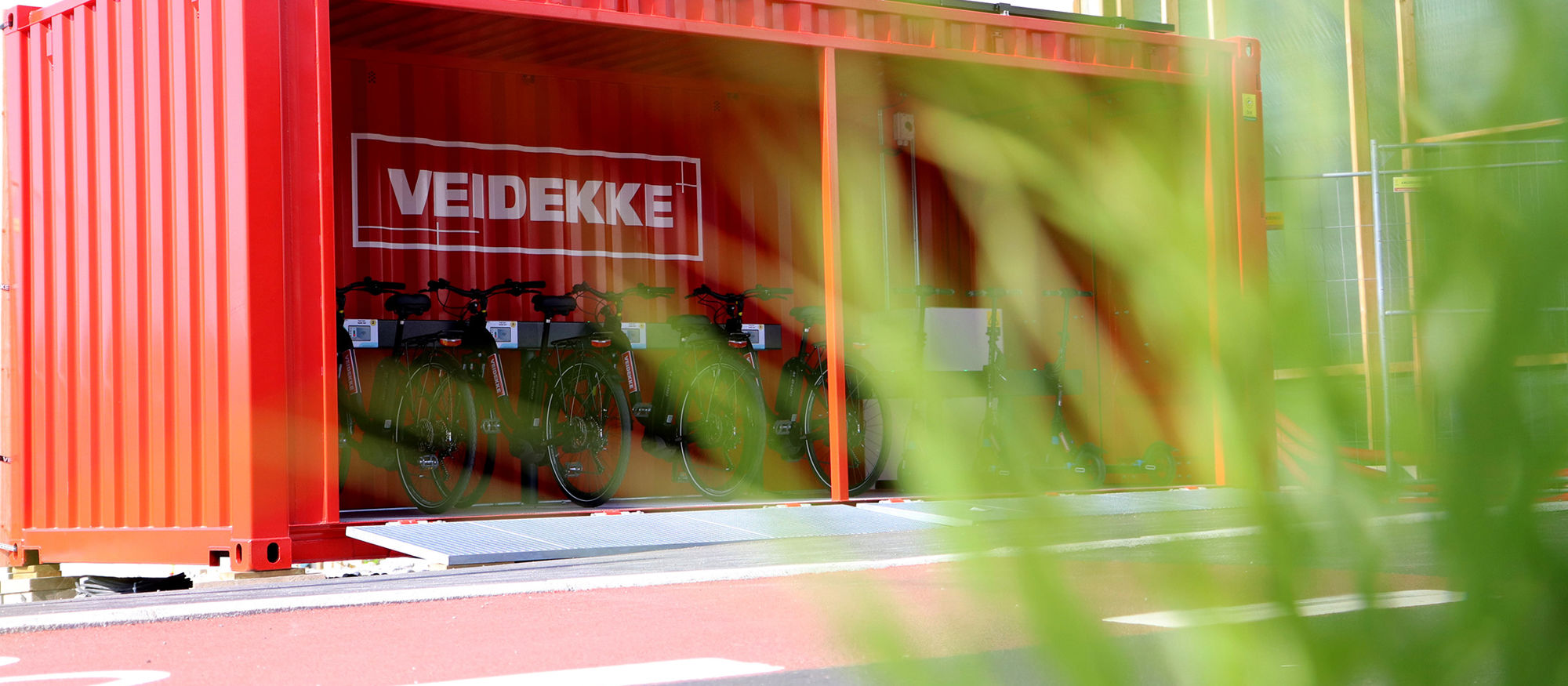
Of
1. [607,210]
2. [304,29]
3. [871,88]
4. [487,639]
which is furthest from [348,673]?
[871,88]

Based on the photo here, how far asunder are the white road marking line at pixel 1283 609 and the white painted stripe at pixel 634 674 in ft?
9.62

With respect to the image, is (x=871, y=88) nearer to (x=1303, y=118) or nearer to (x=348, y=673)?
(x=348, y=673)

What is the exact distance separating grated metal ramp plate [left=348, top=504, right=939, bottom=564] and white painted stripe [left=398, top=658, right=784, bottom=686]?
6.70 feet

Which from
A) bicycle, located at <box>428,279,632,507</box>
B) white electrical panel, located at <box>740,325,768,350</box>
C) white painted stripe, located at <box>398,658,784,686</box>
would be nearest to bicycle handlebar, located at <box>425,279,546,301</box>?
bicycle, located at <box>428,279,632,507</box>

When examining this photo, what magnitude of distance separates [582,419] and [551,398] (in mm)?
247

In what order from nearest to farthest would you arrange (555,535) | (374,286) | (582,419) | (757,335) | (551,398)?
1. (555,535)
2. (374,286)
3. (582,419)
4. (551,398)
5. (757,335)

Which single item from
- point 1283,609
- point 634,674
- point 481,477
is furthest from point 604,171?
point 1283,609

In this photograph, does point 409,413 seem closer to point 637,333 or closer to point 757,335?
point 637,333

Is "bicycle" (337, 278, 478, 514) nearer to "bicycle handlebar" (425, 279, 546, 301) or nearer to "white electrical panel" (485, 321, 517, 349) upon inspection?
"bicycle handlebar" (425, 279, 546, 301)

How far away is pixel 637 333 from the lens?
400 inches

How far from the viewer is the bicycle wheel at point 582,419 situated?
8.79m

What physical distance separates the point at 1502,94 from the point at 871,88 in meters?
10.7

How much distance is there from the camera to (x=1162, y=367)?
0.69m

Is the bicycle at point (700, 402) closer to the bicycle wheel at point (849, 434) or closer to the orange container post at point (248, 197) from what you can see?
the bicycle wheel at point (849, 434)
